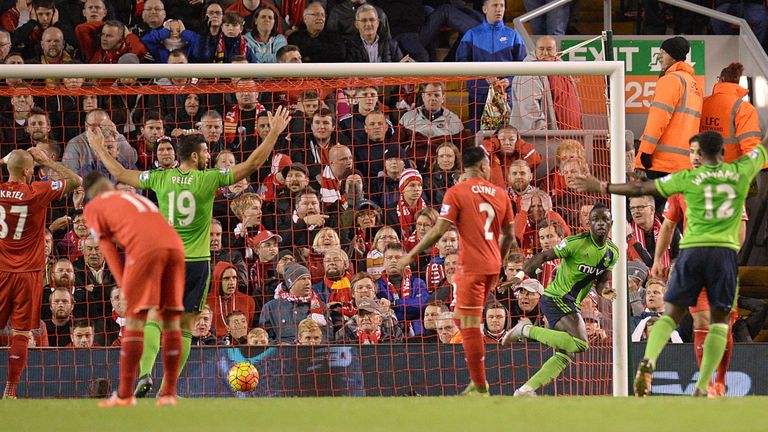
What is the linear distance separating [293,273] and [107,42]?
147 inches

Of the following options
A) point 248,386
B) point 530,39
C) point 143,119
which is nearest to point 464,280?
point 248,386

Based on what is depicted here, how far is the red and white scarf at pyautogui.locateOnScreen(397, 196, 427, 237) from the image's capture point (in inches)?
487

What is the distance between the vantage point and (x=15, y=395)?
34.2 feet

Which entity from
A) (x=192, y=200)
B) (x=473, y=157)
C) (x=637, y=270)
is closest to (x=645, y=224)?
(x=637, y=270)

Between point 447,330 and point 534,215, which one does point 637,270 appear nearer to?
point 534,215

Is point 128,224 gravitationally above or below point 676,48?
below

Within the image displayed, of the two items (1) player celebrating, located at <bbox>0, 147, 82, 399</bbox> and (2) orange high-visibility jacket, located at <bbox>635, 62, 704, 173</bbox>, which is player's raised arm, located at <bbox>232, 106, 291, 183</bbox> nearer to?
(1) player celebrating, located at <bbox>0, 147, 82, 399</bbox>

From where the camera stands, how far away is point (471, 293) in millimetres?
9188

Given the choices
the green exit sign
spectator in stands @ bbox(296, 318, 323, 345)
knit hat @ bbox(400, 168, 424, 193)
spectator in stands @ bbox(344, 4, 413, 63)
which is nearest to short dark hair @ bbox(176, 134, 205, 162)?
spectator in stands @ bbox(296, 318, 323, 345)

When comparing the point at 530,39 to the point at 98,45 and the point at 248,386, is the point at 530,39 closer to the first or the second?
the point at 98,45

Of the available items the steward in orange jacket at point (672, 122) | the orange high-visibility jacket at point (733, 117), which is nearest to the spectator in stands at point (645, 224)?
the orange high-visibility jacket at point (733, 117)

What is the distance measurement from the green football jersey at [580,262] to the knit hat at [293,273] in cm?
247

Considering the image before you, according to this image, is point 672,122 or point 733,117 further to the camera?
point 733,117

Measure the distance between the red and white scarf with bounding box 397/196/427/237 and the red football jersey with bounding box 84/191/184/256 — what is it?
4.83 metres
